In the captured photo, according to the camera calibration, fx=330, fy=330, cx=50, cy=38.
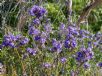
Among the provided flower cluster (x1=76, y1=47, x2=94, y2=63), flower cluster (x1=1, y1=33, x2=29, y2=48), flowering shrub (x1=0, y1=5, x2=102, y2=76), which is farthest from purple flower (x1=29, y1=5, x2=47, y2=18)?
flower cluster (x1=76, y1=47, x2=94, y2=63)

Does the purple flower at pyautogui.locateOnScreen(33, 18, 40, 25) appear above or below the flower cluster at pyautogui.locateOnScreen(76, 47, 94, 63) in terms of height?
above

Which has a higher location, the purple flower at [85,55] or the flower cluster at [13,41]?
the flower cluster at [13,41]

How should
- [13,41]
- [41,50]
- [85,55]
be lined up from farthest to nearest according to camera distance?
1. [41,50]
2. [13,41]
3. [85,55]

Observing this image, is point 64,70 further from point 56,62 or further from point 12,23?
point 12,23

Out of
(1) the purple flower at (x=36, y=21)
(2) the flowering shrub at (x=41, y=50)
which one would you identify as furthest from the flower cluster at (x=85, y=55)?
(1) the purple flower at (x=36, y=21)

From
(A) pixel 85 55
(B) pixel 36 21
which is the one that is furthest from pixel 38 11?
(A) pixel 85 55

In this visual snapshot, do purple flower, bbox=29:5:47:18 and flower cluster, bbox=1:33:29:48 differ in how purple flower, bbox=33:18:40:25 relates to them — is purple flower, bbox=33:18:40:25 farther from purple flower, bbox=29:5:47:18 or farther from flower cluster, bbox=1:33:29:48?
flower cluster, bbox=1:33:29:48

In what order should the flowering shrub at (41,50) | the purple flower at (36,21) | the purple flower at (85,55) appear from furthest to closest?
the purple flower at (36,21) → the flowering shrub at (41,50) → the purple flower at (85,55)

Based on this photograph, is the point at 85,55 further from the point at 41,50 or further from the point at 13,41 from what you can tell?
the point at 13,41

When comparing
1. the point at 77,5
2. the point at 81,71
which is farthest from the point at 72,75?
the point at 77,5

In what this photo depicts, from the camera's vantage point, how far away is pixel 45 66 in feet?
10.5

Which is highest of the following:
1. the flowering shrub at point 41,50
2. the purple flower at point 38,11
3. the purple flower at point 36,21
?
the purple flower at point 38,11

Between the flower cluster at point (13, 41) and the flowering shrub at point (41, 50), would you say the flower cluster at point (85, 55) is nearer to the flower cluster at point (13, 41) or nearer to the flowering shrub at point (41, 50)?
the flowering shrub at point (41, 50)

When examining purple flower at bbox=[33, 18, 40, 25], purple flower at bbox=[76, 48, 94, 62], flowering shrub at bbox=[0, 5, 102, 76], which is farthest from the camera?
purple flower at bbox=[33, 18, 40, 25]
